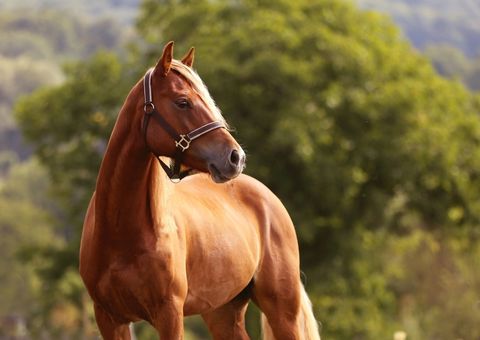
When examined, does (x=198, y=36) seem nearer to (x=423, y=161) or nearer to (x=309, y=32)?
(x=309, y=32)

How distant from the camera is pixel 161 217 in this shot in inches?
313

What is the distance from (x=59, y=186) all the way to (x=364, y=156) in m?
8.85

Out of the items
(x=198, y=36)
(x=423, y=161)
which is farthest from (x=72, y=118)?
(x=423, y=161)

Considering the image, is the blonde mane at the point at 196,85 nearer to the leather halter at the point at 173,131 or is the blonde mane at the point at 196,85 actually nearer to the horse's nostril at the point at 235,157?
the leather halter at the point at 173,131

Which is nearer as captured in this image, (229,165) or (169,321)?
(229,165)

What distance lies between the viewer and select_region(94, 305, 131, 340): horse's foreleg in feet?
26.7

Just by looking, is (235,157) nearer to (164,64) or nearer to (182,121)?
(182,121)

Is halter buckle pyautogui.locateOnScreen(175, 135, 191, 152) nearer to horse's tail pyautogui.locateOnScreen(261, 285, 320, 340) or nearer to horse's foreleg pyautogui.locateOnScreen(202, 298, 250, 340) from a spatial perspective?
horse's foreleg pyautogui.locateOnScreen(202, 298, 250, 340)

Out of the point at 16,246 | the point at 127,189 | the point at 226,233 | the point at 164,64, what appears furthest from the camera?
the point at 16,246

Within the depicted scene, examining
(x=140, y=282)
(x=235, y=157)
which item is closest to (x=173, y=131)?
(x=235, y=157)

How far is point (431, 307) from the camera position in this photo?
46250 millimetres

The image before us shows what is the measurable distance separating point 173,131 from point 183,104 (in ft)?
0.59

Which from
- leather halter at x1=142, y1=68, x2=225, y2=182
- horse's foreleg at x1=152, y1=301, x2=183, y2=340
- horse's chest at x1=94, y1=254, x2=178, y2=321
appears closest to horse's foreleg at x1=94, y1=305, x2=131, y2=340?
horse's chest at x1=94, y1=254, x2=178, y2=321

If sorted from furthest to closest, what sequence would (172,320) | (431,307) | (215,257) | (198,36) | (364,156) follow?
(431,307)
(198,36)
(364,156)
(215,257)
(172,320)
